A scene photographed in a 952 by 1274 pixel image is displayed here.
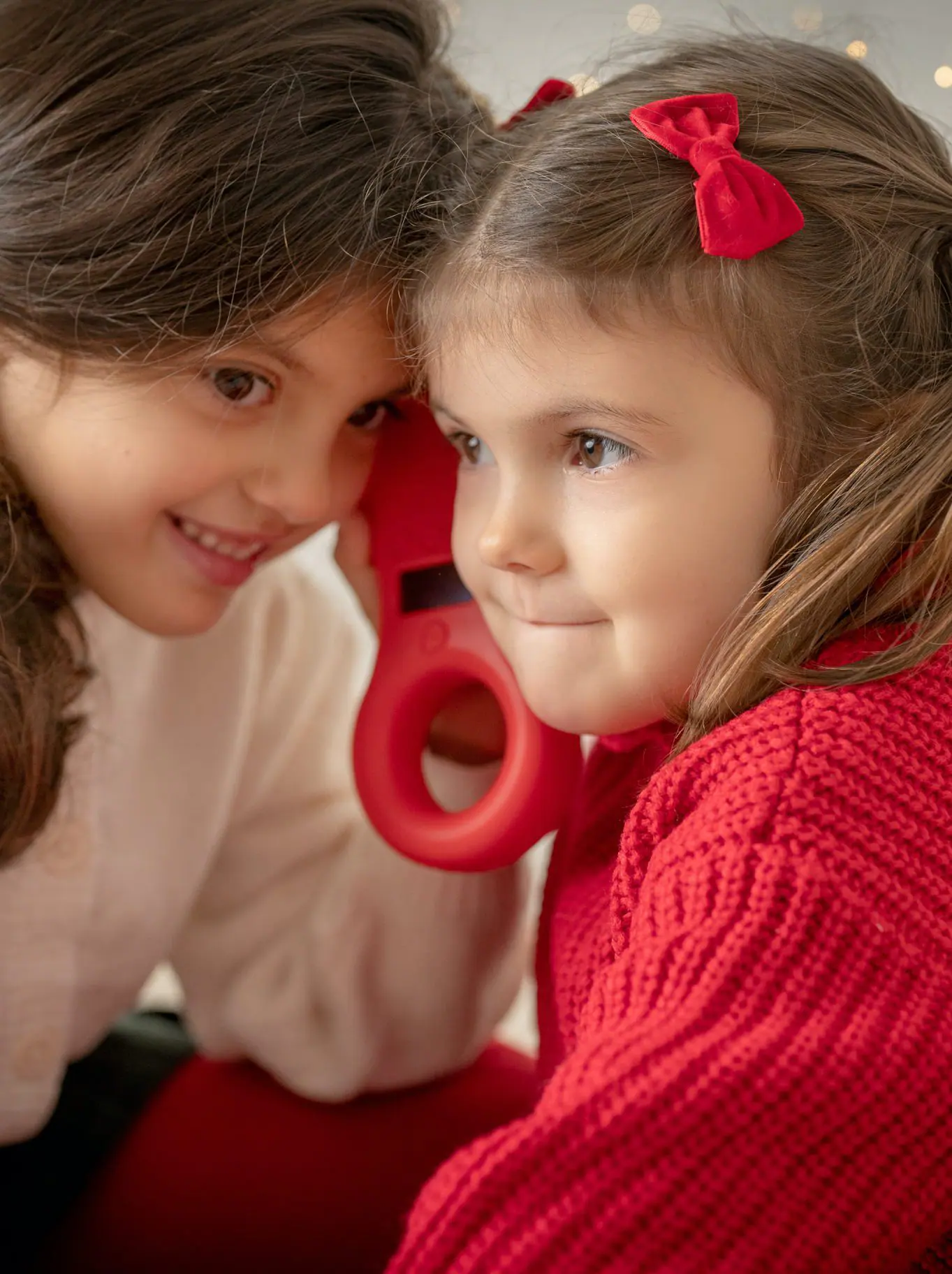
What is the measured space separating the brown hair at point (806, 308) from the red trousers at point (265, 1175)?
421 millimetres

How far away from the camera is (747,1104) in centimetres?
51

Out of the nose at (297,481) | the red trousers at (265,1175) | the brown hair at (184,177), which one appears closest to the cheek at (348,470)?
the nose at (297,481)

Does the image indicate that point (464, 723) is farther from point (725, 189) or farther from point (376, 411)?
point (725, 189)

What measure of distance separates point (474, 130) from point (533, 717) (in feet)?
1.08

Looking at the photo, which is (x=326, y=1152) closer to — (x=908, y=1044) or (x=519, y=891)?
(x=519, y=891)

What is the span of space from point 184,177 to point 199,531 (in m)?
0.20

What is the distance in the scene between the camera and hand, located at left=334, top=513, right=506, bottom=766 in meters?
0.87

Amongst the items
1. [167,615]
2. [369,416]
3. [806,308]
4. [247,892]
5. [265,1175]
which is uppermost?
[806,308]

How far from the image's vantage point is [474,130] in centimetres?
70

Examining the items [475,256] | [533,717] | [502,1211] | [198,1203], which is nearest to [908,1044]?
[502,1211]

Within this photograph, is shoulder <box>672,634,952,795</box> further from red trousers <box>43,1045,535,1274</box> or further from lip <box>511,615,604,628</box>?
red trousers <box>43,1045,535,1274</box>

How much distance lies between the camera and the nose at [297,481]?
2.35 ft

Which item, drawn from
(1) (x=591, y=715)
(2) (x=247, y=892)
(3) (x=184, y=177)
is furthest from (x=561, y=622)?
(2) (x=247, y=892)

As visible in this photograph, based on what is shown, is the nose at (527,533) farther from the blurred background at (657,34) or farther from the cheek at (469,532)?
the blurred background at (657,34)
